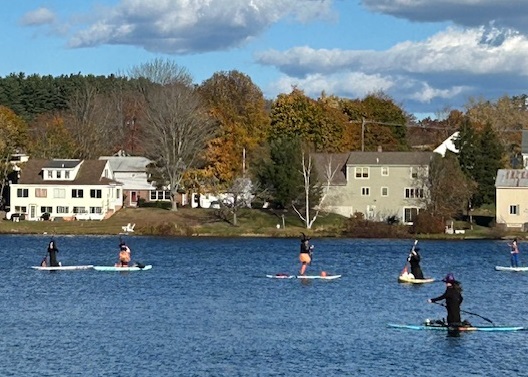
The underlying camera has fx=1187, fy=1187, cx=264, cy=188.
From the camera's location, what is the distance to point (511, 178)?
10744 cm

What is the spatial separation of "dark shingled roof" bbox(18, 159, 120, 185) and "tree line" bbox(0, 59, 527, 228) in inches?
99.1

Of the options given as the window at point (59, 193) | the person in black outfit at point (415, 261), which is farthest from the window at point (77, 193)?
the person in black outfit at point (415, 261)

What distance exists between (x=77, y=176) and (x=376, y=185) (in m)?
29.0

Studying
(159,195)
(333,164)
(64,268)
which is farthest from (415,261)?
(159,195)

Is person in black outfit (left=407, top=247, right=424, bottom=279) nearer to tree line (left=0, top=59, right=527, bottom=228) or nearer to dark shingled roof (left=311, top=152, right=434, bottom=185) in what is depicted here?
tree line (left=0, top=59, right=527, bottom=228)

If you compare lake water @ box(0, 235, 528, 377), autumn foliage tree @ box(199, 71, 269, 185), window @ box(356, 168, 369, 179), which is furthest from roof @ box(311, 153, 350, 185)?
lake water @ box(0, 235, 528, 377)

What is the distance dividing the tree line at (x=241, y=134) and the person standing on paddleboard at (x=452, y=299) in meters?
64.8

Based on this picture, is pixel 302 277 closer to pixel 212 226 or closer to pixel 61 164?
pixel 212 226

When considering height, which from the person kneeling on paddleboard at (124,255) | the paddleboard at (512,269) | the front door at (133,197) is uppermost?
the front door at (133,197)

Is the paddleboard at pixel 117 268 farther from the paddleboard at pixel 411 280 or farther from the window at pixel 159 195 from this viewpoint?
the window at pixel 159 195

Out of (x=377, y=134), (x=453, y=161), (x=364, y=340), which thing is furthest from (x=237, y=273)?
(x=377, y=134)

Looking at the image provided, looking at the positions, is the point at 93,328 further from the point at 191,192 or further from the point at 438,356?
the point at 191,192

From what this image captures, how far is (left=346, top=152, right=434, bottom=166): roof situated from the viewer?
4466 inches

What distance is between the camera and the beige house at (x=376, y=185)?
112812 mm
